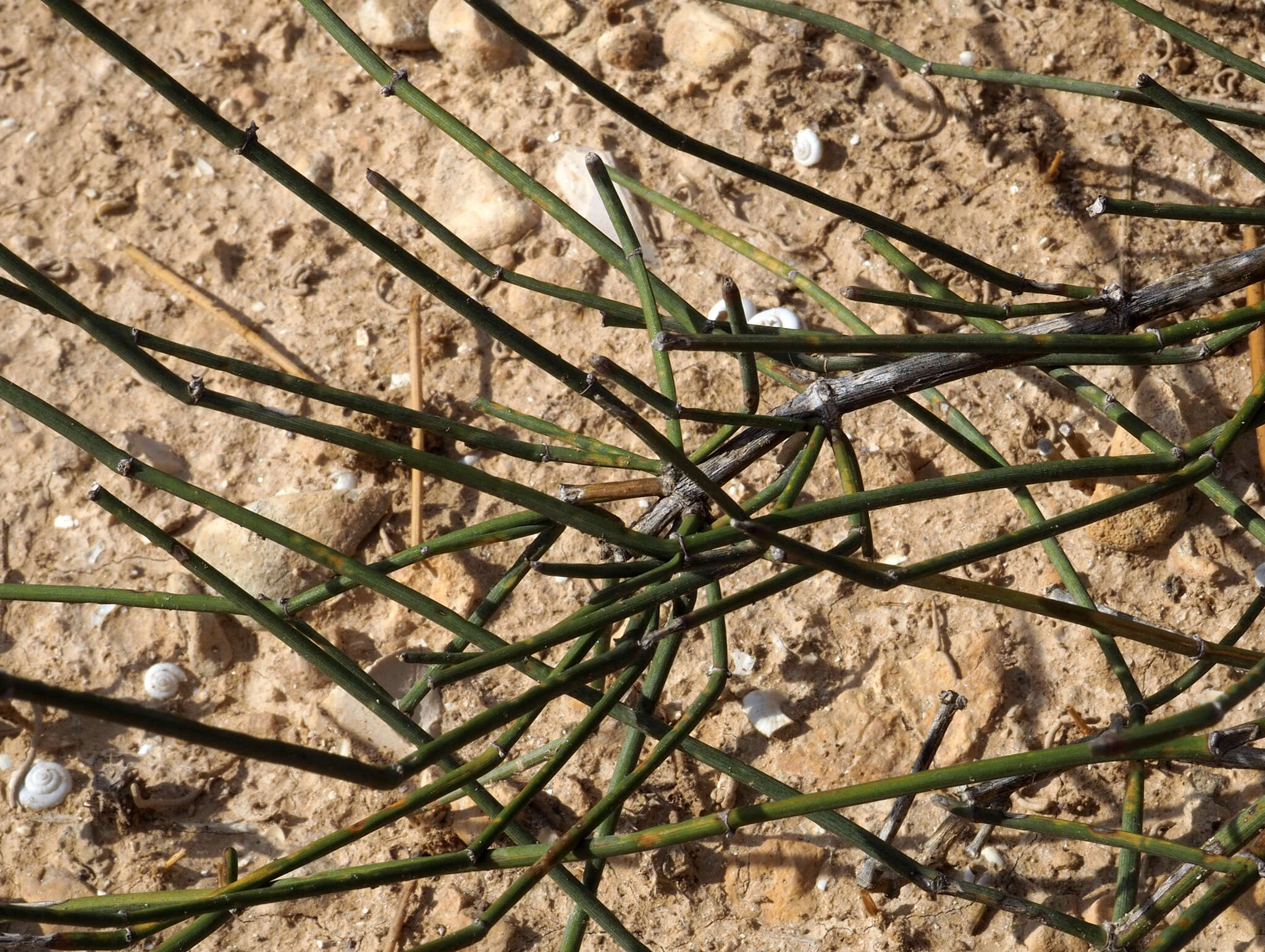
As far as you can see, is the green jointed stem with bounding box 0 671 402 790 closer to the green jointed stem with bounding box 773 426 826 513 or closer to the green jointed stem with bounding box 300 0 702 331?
the green jointed stem with bounding box 773 426 826 513

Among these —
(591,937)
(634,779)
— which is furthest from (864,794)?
(591,937)

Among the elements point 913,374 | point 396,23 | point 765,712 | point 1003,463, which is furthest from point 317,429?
point 396,23

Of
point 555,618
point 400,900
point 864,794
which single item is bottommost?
point 864,794

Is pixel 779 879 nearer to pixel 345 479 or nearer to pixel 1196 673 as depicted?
pixel 1196 673

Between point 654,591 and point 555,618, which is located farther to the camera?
point 555,618

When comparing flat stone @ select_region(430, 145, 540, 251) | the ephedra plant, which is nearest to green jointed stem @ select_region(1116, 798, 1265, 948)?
the ephedra plant

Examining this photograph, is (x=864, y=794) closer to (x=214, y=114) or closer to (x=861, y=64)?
(x=214, y=114)
